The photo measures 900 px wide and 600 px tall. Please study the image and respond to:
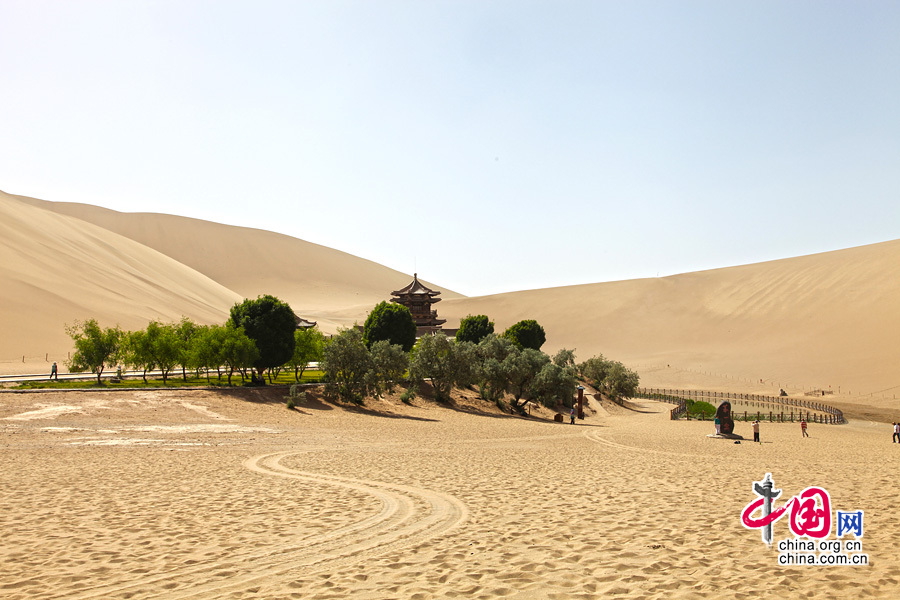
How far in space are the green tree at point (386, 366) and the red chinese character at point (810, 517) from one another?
30.5 metres

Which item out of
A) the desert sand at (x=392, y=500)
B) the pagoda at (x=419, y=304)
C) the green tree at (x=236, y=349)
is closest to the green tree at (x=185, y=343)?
the green tree at (x=236, y=349)

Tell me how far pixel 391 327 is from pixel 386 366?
1199cm

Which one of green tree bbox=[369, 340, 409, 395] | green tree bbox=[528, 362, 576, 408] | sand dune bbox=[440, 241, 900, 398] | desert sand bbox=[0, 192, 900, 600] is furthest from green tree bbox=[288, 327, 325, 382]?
sand dune bbox=[440, 241, 900, 398]

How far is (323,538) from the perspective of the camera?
10.1 meters

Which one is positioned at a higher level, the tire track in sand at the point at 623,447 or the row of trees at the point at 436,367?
the row of trees at the point at 436,367

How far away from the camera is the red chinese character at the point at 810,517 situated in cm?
1036

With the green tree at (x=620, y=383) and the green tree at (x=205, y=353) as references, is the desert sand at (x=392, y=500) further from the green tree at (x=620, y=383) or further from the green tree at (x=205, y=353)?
the green tree at (x=620, y=383)

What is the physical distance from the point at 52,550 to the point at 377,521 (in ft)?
16.3

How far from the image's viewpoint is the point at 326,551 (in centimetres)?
945

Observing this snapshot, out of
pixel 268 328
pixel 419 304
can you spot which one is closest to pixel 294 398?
pixel 268 328

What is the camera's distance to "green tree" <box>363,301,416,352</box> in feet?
176

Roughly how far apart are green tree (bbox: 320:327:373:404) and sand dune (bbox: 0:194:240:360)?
110 ft

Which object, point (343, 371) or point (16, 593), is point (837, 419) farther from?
point (16, 593)

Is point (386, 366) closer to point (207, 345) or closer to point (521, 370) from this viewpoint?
point (521, 370)
